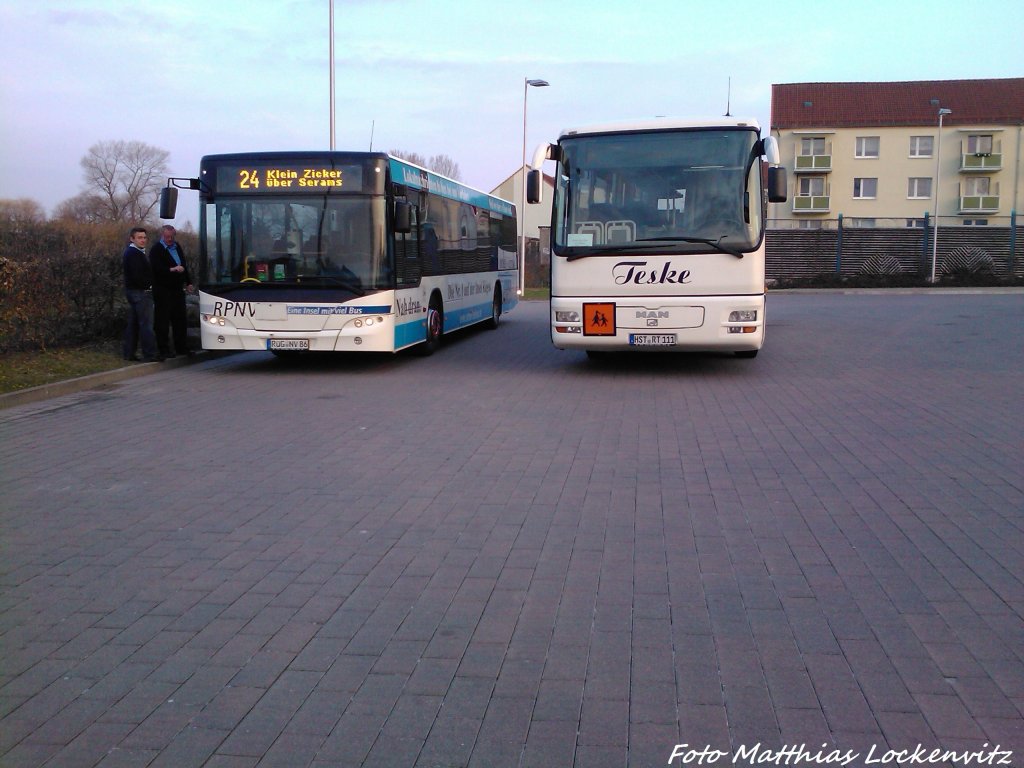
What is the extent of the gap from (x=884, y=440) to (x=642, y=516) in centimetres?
350

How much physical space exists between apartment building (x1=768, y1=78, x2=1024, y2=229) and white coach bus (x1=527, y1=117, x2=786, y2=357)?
53.4m

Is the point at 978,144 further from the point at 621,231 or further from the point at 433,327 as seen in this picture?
the point at 621,231

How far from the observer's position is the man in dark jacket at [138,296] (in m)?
13.4

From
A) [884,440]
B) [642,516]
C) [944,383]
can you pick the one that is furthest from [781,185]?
[642,516]

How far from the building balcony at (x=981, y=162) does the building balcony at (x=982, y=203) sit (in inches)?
69.2

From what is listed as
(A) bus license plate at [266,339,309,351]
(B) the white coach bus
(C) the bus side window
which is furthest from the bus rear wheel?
(B) the white coach bus

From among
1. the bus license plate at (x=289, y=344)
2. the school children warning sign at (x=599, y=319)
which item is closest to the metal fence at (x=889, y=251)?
the school children warning sign at (x=599, y=319)

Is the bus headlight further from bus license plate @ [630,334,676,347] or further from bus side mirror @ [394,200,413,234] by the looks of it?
bus side mirror @ [394,200,413,234]

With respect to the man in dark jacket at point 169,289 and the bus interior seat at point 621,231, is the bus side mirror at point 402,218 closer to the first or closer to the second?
the bus interior seat at point 621,231

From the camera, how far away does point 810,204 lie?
212ft

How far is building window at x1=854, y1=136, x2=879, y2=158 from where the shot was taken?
64938 millimetres

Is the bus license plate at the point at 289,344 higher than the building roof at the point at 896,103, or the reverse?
the building roof at the point at 896,103

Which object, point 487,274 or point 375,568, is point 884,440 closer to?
point 375,568

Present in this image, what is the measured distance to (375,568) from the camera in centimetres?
529
